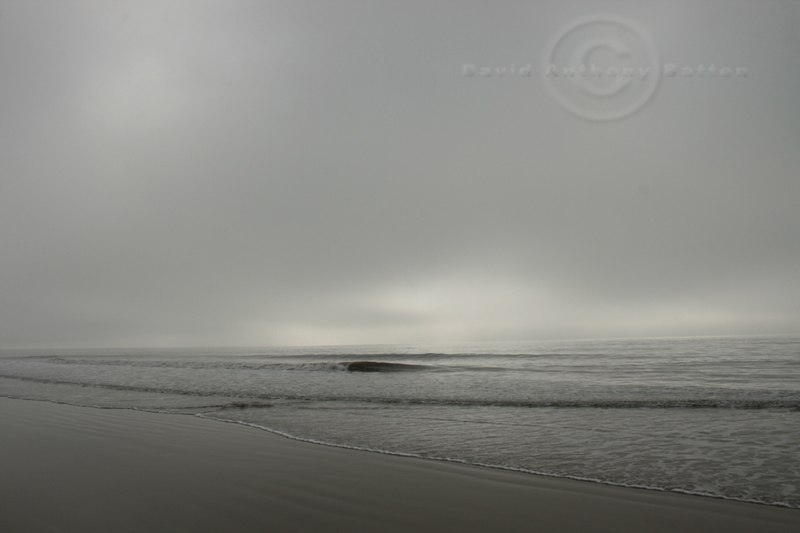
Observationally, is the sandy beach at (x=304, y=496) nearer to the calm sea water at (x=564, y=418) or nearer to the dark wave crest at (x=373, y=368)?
the calm sea water at (x=564, y=418)

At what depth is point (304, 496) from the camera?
4.69 meters

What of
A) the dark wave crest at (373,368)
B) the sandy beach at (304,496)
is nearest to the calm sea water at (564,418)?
the sandy beach at (304,496)

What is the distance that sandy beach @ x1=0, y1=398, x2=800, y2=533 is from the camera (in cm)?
394

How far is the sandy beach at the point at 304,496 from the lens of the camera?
3.94 m

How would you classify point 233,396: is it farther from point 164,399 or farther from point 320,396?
point 320,396

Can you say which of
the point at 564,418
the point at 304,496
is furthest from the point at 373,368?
the point at 304,496

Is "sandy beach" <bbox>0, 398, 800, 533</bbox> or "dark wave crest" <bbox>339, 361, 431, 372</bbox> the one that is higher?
"sandy beach" <bbox>0, 398, 800, 533</bbox>

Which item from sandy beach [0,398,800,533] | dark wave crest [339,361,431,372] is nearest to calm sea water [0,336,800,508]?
sandy beach [0,398,800,533]

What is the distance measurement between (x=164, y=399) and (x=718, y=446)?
1442 centimetres

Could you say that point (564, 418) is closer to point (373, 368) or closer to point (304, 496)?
point (304, 496)

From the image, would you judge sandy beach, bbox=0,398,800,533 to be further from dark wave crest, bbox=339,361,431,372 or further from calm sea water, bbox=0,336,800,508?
dark wave crest, bbox=339,361,431,372

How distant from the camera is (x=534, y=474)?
5.64 metres

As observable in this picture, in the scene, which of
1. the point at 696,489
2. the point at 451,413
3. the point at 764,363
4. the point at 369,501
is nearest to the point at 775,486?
the point at 696,489

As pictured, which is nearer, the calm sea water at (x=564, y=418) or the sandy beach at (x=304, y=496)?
the sandy beach at (x=304, y=496)
